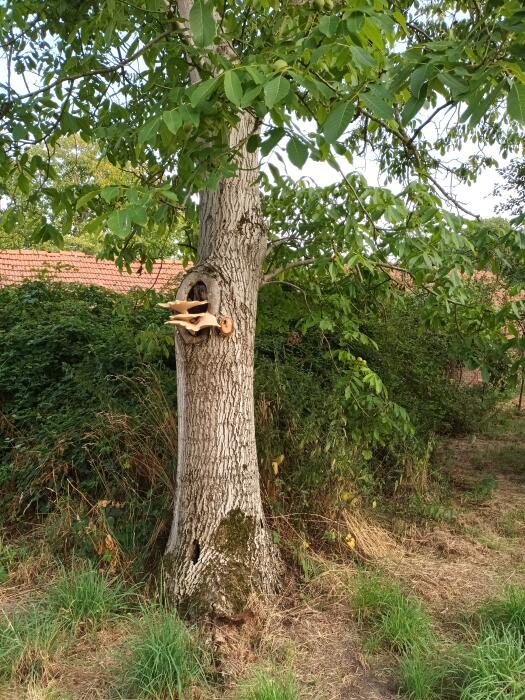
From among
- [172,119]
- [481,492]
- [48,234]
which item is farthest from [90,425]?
[481,492]

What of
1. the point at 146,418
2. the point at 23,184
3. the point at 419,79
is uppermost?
the point at 419,79

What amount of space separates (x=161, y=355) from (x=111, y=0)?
9.65 ft

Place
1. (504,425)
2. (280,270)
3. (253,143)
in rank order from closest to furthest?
(253,143) < (280,270) < (504,425)

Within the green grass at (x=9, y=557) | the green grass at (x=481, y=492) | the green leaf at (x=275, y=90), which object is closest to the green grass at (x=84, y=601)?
the green grass at (x=9, y=557)

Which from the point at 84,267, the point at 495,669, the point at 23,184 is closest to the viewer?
the point at 495,669

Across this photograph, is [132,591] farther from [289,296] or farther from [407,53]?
[407,53]

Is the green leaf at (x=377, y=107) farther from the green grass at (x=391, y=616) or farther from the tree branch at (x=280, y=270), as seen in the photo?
the green grass at (x=391, y=616)

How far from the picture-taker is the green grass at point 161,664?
2740 mm

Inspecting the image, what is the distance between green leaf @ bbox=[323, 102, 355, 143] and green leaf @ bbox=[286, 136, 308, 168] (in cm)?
19

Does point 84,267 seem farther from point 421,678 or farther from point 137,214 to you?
point 421,678

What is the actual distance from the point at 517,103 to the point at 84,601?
3139 millimetres

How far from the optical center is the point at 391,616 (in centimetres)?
327

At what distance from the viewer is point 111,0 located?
122 inches

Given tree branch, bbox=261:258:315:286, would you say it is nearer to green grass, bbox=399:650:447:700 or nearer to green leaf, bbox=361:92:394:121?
green leaf, bbox=361:92:394:121
